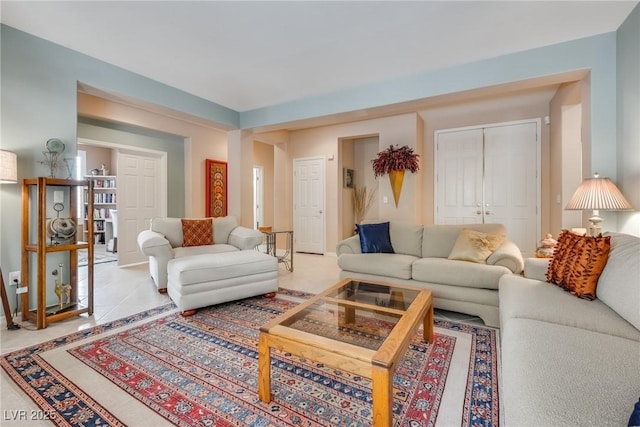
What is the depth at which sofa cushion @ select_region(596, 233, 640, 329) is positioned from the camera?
1.40 meters

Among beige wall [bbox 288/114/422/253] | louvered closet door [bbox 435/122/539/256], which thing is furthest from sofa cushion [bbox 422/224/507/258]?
louvered closet door [bbox 435/122/539/256]

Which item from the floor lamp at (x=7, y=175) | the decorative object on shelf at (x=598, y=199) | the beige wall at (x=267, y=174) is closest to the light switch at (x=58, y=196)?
the floor lamp at (x=7, y=175)

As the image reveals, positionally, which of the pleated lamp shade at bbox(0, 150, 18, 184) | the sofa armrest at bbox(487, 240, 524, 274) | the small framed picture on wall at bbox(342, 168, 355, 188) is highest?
the small framed picture on wall at bbox(342, 168, 355, 188)

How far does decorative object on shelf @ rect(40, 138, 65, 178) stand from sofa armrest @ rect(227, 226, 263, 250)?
201 cm

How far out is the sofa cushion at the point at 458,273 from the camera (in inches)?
95.4

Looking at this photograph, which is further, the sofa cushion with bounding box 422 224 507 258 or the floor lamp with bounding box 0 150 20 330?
the sofa cushion with bounding box 422 224 507 258

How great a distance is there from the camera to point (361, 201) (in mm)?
6176

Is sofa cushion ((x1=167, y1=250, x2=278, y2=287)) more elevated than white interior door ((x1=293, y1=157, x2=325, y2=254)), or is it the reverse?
white interior door ((x1=293, y1=157, x2=325, y2=254))

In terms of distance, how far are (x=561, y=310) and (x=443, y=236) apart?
5.59 ft

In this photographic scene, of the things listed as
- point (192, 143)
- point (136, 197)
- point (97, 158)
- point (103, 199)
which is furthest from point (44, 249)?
point (97, 158)

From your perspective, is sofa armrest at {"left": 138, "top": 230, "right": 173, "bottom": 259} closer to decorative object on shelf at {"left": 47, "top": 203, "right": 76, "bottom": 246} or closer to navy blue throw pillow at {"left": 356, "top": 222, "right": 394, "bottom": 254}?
decorative object on shelf at {"left": 47, "top": 203, "right": 76, "bottom": 246}

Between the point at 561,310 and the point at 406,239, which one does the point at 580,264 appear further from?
the point at 406,239

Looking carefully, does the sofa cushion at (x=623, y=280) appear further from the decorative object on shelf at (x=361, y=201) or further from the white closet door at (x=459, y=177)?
the decorative object on shelf at (x=361, y=201)

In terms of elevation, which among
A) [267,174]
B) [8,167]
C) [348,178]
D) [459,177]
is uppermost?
[267,174]
